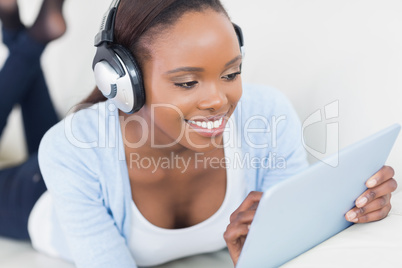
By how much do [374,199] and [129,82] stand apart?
44 cm

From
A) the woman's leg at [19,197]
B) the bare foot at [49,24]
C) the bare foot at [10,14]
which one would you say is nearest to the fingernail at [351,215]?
the woman's leg at [19,197]

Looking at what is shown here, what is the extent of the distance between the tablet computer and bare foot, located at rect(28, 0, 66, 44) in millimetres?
981

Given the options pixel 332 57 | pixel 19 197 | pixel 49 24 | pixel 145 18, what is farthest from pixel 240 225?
pixel 49 24

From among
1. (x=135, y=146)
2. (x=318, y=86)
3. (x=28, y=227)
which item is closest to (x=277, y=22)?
(x=318, y=86)

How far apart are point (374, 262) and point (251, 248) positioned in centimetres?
19

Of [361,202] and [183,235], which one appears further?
[183,235]

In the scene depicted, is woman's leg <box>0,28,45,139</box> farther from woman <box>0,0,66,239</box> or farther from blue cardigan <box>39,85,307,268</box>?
blue cardigan <box>39,85,307,268</box>

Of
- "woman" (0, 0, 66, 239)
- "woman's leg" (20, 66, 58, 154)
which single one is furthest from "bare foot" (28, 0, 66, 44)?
"woman's leg" (20, 66, 58, 154)

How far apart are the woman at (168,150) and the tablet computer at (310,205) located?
50 millimetres

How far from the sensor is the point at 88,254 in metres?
0.89

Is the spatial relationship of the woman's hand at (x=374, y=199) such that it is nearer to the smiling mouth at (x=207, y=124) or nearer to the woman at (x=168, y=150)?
the woman at (x=168, y=150)

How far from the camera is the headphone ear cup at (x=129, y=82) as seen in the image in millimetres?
737

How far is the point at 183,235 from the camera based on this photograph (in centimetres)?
102

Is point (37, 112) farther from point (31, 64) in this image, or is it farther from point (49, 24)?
point (49, 24)
